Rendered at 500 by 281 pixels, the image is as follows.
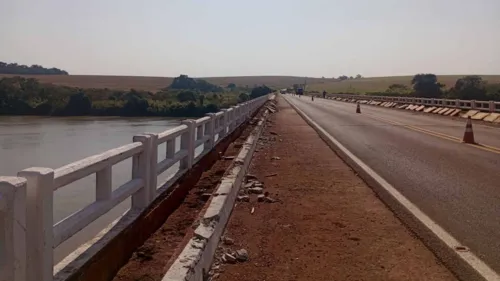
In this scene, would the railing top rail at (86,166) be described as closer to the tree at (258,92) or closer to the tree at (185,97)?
the tree at (185,97)

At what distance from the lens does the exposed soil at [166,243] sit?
4.95 meters

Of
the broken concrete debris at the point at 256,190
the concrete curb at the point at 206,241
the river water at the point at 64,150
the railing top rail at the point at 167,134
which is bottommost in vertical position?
the river water at the point at 64,150

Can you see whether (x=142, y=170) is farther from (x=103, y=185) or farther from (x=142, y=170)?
(x=103, y=185)

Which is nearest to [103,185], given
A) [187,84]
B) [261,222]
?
[261,222]

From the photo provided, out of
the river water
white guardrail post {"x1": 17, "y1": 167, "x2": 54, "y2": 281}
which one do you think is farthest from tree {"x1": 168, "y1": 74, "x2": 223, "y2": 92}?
white guardrail post {"x1": 17, "y1": 167, "x2": 54, "y2": 281}

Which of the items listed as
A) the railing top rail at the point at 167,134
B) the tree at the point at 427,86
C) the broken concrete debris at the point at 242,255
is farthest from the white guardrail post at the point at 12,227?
the tree at the point at 427,86

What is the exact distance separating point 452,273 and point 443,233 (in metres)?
1.37

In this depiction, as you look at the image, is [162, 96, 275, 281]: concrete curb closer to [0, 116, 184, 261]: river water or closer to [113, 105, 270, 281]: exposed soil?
[113, 105, 270, 281]: exposed soil

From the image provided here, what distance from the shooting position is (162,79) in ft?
558

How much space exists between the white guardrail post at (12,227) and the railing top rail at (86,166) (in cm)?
60

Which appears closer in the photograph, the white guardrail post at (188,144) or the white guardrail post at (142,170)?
the white guardrail post at (142,170)

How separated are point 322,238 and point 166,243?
1750mm

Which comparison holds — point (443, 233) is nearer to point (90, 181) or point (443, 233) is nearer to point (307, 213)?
point (307, 213)

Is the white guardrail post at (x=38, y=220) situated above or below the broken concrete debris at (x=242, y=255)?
above
